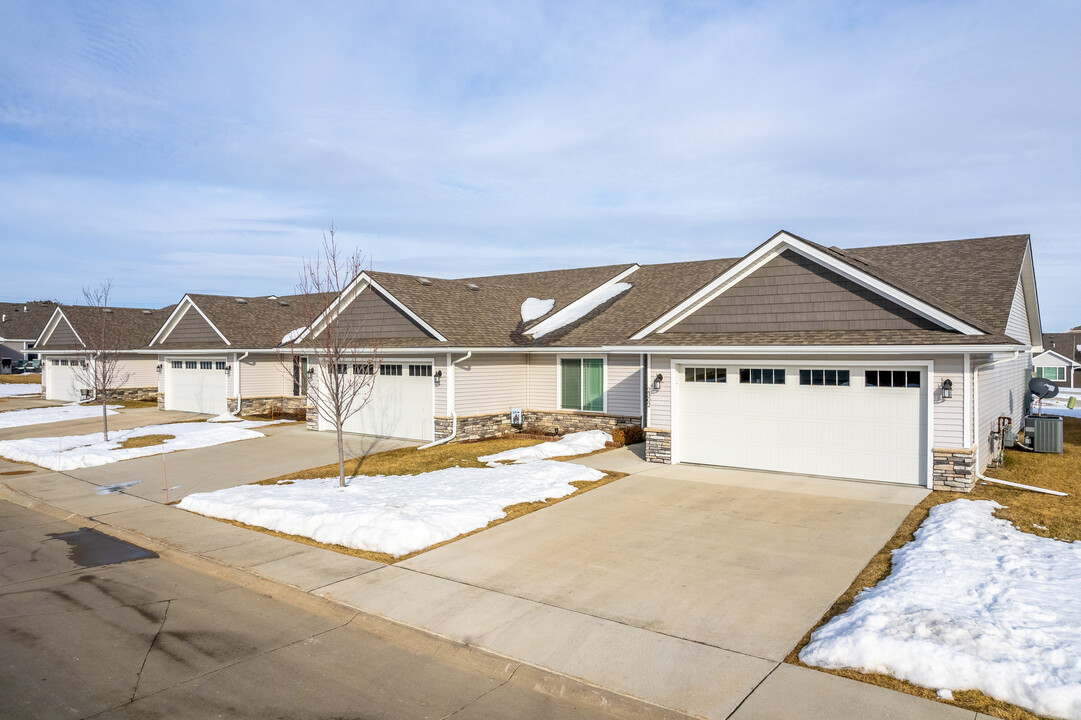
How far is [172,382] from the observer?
3112cm

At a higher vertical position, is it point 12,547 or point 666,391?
point 666,391

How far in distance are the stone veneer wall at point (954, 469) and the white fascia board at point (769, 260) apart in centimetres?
225

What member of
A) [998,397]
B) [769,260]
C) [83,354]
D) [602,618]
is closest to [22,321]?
[83,354]

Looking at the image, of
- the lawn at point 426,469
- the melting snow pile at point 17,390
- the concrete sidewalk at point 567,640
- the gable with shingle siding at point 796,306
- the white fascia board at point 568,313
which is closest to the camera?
the concrete sidewalk at point 567,640

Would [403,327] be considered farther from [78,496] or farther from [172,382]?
[172,382]

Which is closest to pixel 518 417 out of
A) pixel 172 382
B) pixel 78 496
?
pixel 78 496

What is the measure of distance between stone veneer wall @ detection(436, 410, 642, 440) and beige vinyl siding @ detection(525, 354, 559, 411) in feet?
0.87

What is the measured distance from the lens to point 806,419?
14242 mm

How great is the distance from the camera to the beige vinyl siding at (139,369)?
35312 millimetres

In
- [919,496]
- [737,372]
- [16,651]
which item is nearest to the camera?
[16,651]

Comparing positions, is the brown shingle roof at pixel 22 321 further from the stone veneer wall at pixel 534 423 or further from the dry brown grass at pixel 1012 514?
the dry brown grass at pixel 1012 514

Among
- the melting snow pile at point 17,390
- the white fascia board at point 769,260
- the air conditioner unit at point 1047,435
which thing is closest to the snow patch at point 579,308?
the white fascia board at point 769,260

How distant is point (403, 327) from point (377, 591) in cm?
1341

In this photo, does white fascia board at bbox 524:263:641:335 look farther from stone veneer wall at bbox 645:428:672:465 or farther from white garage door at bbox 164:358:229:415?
white garage door at bbox 164:358:229:415
